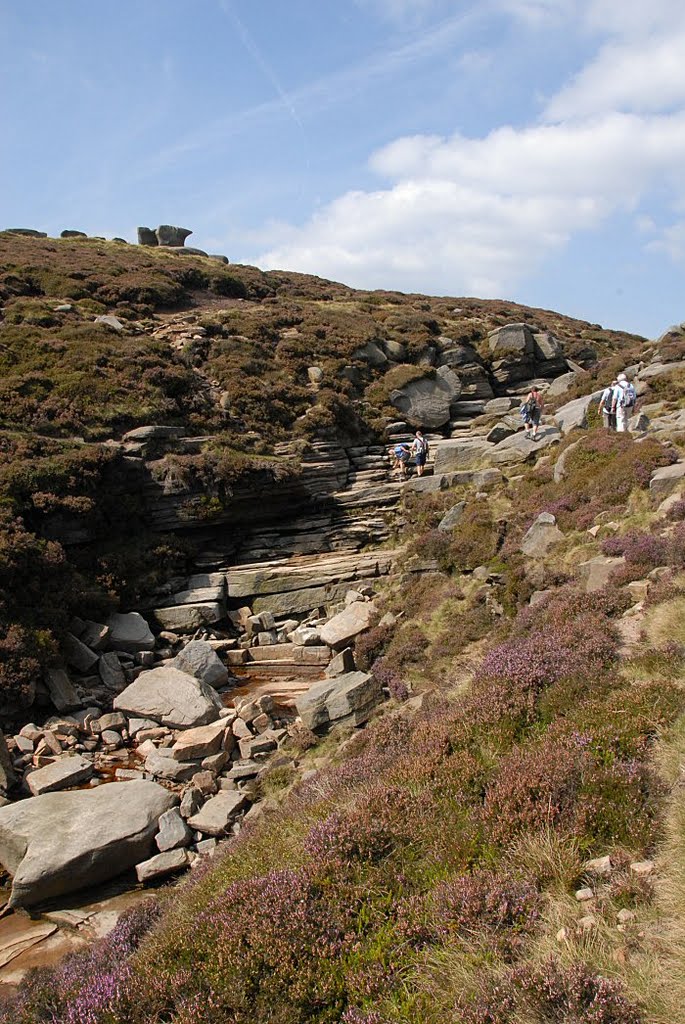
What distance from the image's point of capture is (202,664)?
1995cm

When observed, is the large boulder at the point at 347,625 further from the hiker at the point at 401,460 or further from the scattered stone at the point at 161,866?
the hiker at the point at 401,460

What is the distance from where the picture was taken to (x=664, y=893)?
212 inches

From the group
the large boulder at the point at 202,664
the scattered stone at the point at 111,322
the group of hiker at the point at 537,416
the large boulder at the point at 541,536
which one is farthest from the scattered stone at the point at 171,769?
the scattered stone at the point at 111,322

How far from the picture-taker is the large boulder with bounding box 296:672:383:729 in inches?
579

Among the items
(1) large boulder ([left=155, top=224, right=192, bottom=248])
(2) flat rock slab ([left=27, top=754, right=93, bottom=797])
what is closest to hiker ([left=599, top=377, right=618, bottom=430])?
(2) flat rock slab ([left=27, top=754, right=93, bottom=797])

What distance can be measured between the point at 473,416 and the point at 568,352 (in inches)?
658

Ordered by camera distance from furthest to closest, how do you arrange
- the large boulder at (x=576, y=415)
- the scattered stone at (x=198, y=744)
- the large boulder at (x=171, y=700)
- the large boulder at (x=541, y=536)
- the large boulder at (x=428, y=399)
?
the large boulder at (x=428, y=399), the large boulder at (x=576, y=415), the large boulder at (x=541, y=536), the large boulder at (x=171, y=700), the scattered stone at (x=198, y=744)

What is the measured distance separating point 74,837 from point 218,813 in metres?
2.71

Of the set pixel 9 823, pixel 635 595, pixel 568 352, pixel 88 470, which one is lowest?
pixel 9 823

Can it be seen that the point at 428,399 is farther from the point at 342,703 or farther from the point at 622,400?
the point at 342,703

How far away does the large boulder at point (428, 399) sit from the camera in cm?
3691

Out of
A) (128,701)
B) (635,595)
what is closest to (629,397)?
(635,595)

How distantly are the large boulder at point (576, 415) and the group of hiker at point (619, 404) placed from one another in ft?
7.24

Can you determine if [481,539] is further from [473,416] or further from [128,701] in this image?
[473,416]
